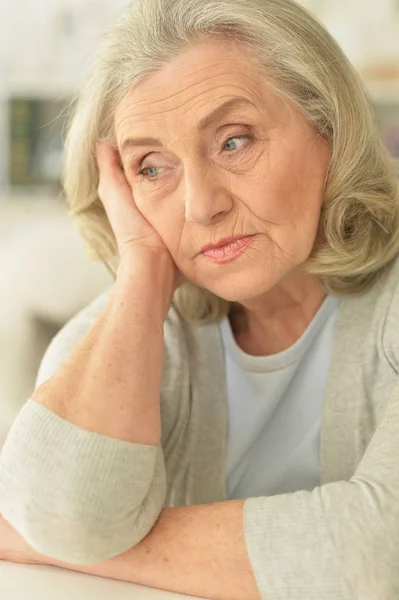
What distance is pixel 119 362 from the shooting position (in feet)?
3.47

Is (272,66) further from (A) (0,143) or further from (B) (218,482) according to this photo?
(A) (0,143)

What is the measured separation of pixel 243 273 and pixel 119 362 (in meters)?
0.24

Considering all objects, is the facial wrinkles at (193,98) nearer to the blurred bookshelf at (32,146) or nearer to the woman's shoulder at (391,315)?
the woman's shoulder at (391,315)

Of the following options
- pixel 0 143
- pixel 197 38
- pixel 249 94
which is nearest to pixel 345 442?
pixel 249 94

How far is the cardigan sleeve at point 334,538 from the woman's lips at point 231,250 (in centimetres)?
37

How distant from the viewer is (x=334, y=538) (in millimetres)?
875

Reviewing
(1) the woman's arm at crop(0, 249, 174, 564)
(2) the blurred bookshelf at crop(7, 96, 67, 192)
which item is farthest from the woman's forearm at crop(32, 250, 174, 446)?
(2) the blurred bookshelf at crop(7, 96, 67, 192)

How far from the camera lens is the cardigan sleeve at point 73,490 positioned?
3.09 ft

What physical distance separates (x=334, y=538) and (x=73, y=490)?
31cm

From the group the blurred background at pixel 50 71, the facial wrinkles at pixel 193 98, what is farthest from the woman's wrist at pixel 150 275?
the blurred background at pixel 50 71

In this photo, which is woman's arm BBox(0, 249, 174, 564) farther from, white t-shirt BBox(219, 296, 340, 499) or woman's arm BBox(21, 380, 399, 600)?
white t-shirt BBox(219, 296, 340, 499)

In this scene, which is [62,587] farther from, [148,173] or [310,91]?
[310,91]

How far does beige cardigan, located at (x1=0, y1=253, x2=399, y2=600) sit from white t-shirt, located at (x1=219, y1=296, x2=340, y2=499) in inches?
2.8

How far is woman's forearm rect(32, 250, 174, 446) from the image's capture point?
3.30 feet
